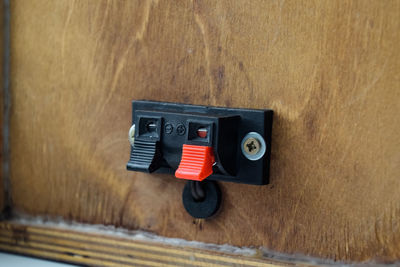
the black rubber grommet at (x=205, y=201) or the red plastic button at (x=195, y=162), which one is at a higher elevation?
the red plastic button at (x=195, y=162)

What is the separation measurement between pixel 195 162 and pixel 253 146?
7cm

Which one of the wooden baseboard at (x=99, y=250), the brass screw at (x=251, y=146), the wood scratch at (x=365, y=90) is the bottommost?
the wooden baseboard at (x=99, y=250)

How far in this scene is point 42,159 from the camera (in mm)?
651

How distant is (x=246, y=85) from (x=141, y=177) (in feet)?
0.61

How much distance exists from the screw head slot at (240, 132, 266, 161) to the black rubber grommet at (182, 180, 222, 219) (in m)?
0.07

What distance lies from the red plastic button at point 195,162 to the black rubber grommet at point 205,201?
0.24ft

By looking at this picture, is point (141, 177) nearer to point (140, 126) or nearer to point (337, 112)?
point (140, 126)

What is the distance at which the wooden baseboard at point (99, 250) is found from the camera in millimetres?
544

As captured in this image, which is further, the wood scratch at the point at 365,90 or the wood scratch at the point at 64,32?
the wood scratch at the point at 64,32

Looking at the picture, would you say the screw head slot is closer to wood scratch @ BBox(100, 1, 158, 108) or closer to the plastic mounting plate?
the plastic mounting plate

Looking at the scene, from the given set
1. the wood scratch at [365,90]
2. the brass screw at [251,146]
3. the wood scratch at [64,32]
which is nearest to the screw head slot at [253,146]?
the brass screw at [251,146]

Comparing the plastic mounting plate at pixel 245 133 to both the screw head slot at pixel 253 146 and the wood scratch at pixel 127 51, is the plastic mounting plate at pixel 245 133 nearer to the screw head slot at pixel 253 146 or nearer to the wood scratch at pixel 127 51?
the screw head slot at pixel 253 146

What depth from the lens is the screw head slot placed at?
19.8 inches

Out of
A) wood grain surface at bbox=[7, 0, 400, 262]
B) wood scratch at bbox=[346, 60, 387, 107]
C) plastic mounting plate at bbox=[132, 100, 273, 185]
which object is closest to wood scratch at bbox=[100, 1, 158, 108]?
wood grain surface at bbox=[7, 0, 400, 262]
